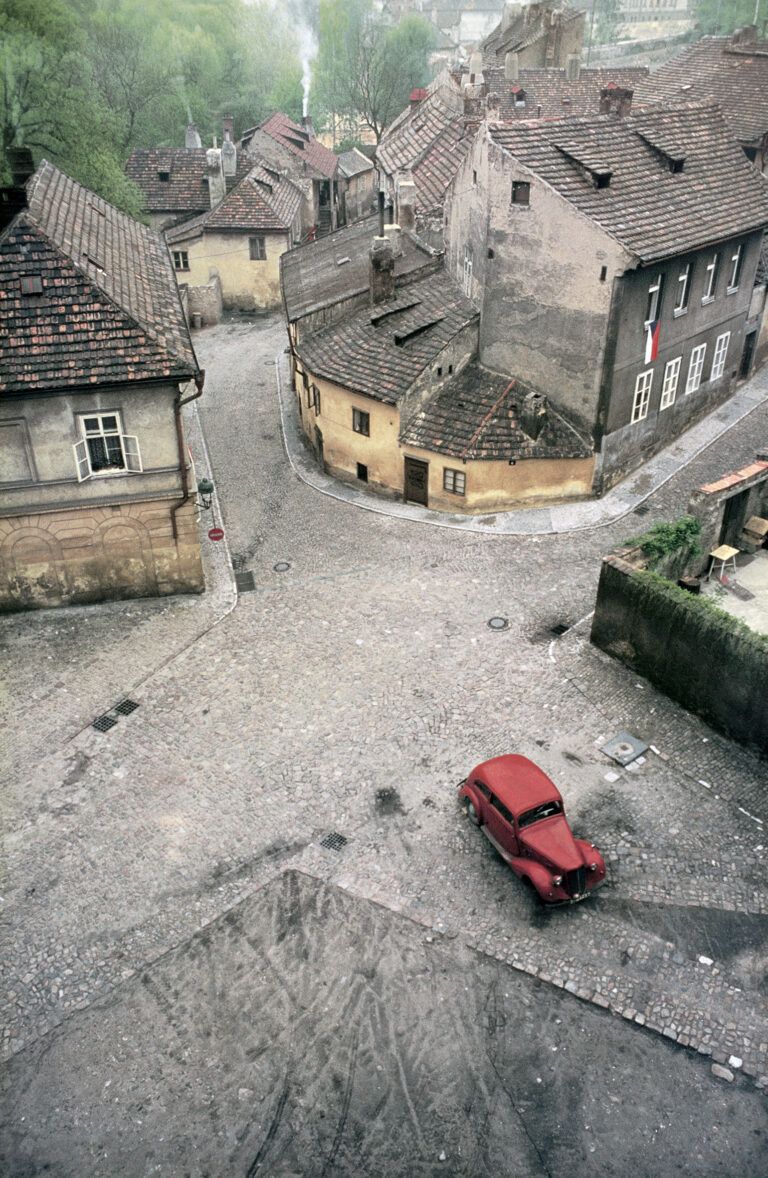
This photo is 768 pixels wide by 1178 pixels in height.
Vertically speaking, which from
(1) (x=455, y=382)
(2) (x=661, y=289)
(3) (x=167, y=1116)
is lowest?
(3) (x=167, y=1116)

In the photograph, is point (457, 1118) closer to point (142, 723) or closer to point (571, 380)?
point (142, 723)

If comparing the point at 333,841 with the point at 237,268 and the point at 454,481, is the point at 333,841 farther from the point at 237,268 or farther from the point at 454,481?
the point at 237,268

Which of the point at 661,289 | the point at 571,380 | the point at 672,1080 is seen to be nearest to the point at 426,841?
the point at 672,1080

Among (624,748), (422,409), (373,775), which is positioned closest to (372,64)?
(422,409)

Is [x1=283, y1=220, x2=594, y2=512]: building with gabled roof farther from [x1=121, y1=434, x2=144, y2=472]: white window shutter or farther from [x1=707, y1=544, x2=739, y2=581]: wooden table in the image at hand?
[x1=121, y1=434, x2=144, y2=472]: white window shutter

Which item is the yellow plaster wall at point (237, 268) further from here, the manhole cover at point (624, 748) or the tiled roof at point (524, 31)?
the manhole cover at point (624, 748)
